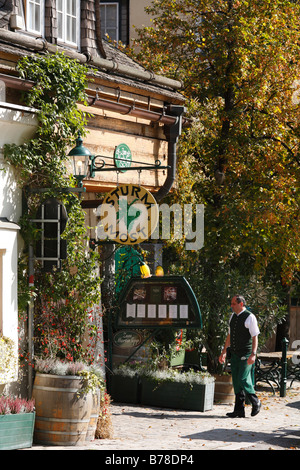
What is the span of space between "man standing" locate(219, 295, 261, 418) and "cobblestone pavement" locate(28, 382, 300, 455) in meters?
0.27

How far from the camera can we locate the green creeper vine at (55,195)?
10.8 metres

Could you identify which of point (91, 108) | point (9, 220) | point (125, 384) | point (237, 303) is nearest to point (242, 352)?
point (237, 303)

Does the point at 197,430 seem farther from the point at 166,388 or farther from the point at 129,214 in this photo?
the point at 129,214

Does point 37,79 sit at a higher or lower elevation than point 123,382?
higher

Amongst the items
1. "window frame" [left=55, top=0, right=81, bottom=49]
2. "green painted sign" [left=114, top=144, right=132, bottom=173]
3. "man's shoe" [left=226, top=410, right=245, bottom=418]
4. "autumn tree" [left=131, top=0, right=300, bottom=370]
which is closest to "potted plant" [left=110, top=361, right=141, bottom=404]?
"man's shoe" [left=226, top=410, right=245, bottom=418]

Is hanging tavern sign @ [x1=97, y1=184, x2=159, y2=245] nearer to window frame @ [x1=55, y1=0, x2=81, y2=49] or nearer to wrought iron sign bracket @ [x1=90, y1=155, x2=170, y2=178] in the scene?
→ wrought iron sign bracket @ [x1=90, y1=155, x2=170, y2=178]

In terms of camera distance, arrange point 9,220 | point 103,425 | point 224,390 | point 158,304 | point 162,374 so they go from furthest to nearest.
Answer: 1. point 224,390
2. point 162,374
3. point 158,304
4. point 103,425
5. point 9,220

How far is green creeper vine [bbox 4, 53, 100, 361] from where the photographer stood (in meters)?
10.8

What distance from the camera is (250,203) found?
16.0 meters

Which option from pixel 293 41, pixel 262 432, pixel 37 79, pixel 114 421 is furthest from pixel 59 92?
pixel 293 41

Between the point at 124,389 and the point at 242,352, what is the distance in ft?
7.40

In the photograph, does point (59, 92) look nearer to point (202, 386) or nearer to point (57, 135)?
point (57, 135)

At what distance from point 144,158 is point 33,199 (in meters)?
3.97

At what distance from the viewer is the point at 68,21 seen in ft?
44.0
